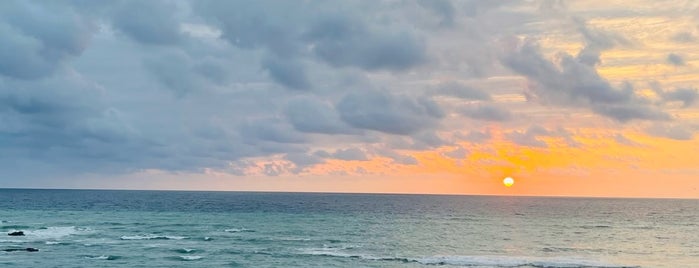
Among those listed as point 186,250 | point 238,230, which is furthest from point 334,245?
point 238,230

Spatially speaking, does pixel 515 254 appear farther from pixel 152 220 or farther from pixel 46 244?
pixel 152 220

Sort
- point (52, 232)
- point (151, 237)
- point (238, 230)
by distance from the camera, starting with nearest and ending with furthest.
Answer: point (151, 237)
point (52, 232)
point (238, 230)

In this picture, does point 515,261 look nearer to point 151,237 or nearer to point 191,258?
point 191,258

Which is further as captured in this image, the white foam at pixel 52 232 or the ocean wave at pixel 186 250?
the white foam at pixel 52 232

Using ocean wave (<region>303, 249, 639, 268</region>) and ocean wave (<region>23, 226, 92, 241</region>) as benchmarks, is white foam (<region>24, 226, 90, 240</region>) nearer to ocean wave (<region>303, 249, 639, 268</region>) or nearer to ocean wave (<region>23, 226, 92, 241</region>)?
ocean wave (<region>23, 226, 92, 241</region>)

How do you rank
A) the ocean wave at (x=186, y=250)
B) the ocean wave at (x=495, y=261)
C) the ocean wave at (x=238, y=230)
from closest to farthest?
the ocean wave at (x=495, y=261)
the ocean wave at (x=186, y=250)
the ocean wave at (x=238, y=230)

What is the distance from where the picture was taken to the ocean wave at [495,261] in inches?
2692

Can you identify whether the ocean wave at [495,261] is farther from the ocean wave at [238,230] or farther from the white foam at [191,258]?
the ocean wave at [238,230]

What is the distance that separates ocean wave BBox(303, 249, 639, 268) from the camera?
68.4 meters

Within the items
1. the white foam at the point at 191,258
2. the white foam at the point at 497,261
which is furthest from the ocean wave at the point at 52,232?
the white foam at the point at 497,261

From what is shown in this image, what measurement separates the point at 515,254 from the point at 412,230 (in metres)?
35.1

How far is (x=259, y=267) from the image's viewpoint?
64500mm

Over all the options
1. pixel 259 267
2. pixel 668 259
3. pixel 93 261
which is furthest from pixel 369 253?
pixel 668 259

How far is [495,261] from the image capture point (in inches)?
2768
